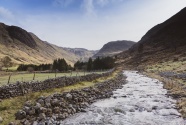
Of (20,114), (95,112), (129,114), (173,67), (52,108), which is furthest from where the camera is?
(173,67)

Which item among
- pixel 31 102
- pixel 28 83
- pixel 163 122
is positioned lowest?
pixel 163 122

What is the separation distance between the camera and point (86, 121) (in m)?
21.5

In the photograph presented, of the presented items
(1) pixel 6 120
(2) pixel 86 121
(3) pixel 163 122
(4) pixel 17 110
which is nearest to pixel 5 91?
(4) pixel 17 110

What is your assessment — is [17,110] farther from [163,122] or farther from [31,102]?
[163,122]

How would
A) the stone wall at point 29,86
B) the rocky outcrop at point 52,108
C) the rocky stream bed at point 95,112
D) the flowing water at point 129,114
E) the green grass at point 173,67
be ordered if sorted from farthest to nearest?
1. the green grass at point 173,67
2. the stone wall at point 29,86
3. the flowing water at point 129,114
4. the rocky stream bed at point 95,112
5. the rocky outcrop at point 52,108

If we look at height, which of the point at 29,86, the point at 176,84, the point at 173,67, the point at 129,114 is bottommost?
the point at 129,114

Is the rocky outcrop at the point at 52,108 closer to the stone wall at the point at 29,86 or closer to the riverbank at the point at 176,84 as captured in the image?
the stone wall at the point at 29,86

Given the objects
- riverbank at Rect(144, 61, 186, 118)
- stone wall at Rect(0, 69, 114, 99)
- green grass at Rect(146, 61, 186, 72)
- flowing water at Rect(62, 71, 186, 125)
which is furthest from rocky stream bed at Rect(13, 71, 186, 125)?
green grass at Rect(146, 61, 186, 72)

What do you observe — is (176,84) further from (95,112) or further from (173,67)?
(173,67)

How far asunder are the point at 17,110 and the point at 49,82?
12404 millimetres

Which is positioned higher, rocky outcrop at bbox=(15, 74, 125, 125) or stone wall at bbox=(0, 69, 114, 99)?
stone wall at bbox=(0, 69, 114, 99)

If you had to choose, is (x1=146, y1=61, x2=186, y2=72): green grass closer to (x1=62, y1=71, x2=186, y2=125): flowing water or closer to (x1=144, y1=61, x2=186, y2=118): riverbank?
(x1=144, y1=61, x2=186, y2=118): riverbank

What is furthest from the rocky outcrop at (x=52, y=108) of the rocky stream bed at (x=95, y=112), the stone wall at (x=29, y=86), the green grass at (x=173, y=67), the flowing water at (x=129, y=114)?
the green grass at (x=173, y=67)

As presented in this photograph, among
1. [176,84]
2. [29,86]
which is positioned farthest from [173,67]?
[29,86]
